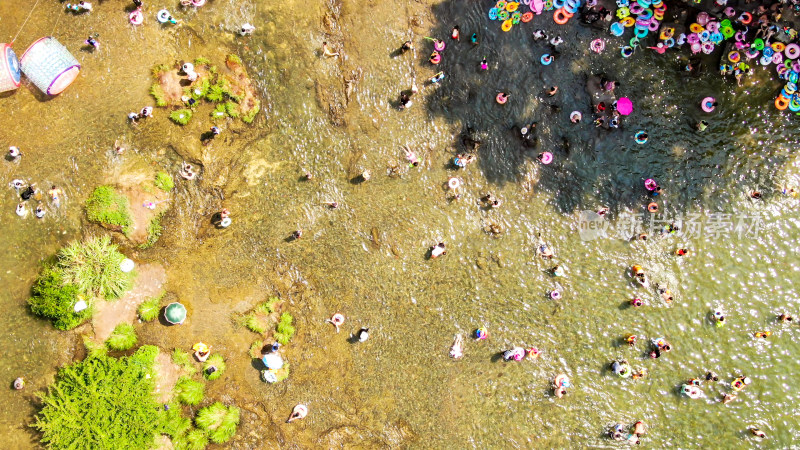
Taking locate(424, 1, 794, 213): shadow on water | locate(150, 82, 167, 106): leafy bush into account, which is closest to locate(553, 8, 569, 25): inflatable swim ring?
locate(424, 1, 794, 213): shadow on water

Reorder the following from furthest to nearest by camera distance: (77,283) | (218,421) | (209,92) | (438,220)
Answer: (438,220)
(209,92)
(218,421)
(77,283)

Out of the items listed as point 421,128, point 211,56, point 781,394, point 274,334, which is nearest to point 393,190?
point 421,128

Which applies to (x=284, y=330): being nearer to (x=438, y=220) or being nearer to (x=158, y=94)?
(x=438, y=220)

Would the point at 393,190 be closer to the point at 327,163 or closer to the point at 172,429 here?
the point at 327,163

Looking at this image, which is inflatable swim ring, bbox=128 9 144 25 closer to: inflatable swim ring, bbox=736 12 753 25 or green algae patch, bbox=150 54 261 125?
green algae patch, bbox=150 54 261 125

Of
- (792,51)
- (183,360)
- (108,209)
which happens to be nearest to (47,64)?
(108,209)

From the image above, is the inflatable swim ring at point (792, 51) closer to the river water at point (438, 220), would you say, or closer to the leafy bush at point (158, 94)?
the river water at point (438, 220)
